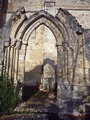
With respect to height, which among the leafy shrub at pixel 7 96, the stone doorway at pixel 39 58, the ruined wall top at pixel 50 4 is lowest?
the leafy shrub at pixel 7 96

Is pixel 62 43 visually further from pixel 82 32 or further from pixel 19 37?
pixel 19 37

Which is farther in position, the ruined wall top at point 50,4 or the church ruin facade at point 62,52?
the ruined wall top at point 50,4

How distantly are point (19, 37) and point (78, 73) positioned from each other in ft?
8.57

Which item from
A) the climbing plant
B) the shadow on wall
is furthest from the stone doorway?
the climbing plant

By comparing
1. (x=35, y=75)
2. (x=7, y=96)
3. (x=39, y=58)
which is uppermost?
(x=39, y=58)

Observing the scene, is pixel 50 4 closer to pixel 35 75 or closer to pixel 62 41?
pixel 35 75

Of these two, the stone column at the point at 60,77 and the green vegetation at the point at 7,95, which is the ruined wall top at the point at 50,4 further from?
the green vegetation at the point at 7,95

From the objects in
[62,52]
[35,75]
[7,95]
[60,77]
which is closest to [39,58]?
[35,75]

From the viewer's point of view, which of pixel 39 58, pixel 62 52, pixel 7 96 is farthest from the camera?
pixel 39 58

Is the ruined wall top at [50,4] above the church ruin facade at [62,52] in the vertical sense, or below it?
above

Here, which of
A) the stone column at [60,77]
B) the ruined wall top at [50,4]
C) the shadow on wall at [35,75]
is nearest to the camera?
the stone column at [60,77]

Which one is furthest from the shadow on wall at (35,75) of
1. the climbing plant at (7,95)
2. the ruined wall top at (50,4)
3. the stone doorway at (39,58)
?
the climbing plant at (7,95)

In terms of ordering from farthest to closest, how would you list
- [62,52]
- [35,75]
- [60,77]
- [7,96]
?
[35,75], [62,52], [60,77], [7,96]

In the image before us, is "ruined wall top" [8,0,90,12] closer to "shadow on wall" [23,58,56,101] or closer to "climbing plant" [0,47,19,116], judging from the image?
"shadow on wall" [23,58,56,101]
